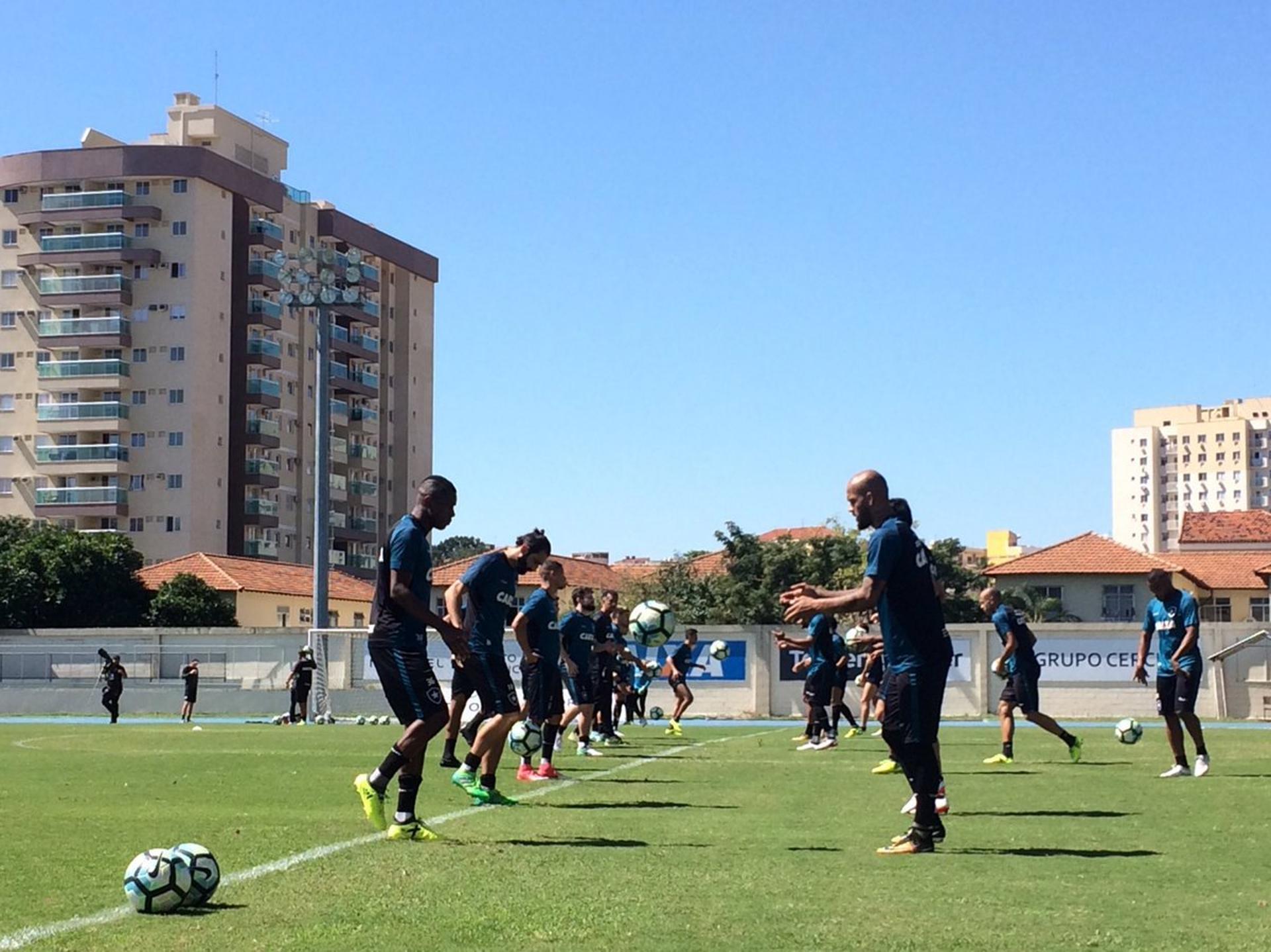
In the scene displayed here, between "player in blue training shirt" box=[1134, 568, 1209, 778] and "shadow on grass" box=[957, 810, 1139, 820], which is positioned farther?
"player in blue training shirt" box=[1134, 568, 1209, 778]

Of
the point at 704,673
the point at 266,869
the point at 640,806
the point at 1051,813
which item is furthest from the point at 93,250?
the point at 266,869

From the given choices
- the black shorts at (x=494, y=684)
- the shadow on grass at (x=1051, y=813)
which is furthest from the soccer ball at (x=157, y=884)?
the shadow on grass at (x=1051, y=813)

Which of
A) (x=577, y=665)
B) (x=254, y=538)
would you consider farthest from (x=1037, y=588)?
(x=577, y=665)

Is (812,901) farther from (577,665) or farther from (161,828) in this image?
(577,665)

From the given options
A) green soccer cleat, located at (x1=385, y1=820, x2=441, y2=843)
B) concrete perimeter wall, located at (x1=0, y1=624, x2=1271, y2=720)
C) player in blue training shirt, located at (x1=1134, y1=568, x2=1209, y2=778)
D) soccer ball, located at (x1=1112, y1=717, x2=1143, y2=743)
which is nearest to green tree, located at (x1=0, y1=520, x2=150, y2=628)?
concrete perimeter wall, located at (x1=0, y1=624, x2=1271, y2=720)

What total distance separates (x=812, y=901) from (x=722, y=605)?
234 feet

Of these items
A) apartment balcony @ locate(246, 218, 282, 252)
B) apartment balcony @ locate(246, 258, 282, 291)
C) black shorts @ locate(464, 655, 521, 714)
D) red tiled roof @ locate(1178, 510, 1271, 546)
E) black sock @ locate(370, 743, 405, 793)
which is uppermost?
apartment balcony @ locate(246, 218, 282, 252)

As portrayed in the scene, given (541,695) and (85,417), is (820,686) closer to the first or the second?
(541,695)

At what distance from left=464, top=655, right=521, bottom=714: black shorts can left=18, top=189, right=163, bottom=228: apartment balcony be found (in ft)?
294

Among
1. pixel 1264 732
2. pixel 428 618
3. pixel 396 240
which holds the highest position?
pixel 396 240

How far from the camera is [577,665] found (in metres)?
19.4

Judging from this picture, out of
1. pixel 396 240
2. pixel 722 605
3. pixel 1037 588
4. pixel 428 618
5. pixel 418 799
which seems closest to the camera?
pixel 428 618

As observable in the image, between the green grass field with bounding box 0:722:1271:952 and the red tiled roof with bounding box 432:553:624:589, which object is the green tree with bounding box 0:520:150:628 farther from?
the green grass field with bounding box 0:722:1271:952

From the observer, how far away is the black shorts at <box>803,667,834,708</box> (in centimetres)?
2208
